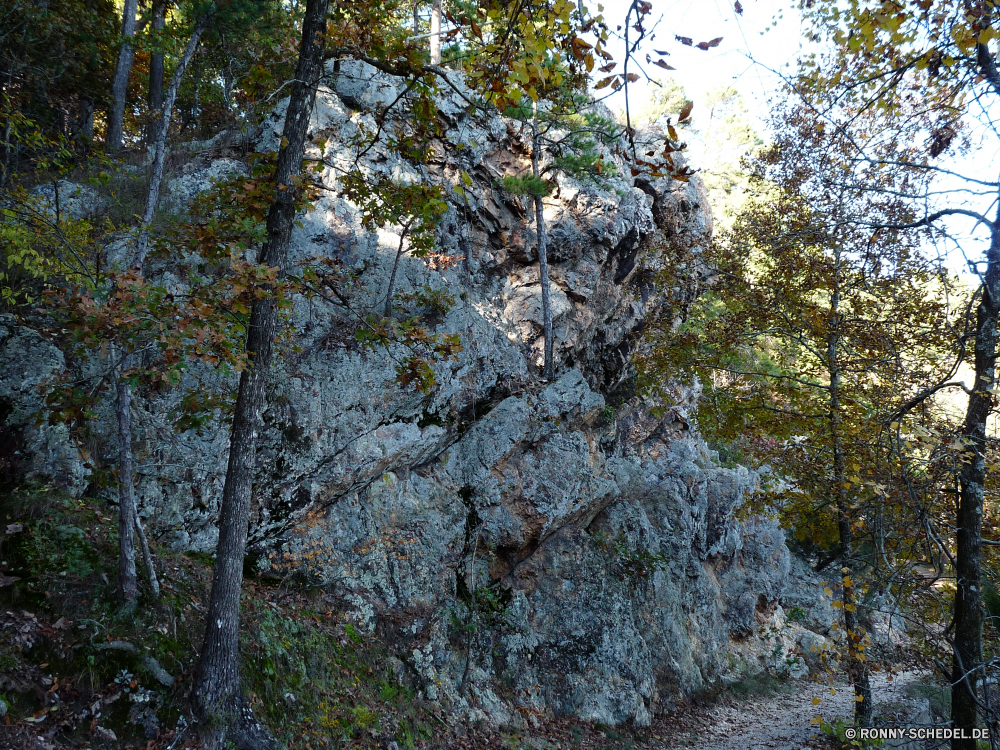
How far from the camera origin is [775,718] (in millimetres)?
12711

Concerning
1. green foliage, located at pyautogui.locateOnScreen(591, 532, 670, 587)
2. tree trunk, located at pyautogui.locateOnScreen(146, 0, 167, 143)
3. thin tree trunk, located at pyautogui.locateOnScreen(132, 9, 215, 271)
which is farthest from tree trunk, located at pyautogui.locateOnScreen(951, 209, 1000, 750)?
tree trunk, located at pyautogui.locateOnScreen(146, 0, 167, 143)

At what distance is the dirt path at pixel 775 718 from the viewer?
10945mm

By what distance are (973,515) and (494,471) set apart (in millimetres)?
8038

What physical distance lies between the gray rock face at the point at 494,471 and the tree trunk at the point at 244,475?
685 millimetres

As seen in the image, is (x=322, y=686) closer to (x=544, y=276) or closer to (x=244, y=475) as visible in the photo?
(x=244, y=475)

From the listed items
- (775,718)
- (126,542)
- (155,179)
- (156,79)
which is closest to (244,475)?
(126,542)

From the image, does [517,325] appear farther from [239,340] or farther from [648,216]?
[239,340]

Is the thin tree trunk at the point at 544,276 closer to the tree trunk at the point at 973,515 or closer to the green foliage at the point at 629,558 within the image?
the green foliage at the point at 629,558

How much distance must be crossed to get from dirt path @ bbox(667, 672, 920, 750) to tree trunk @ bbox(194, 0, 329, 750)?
874 centimetres

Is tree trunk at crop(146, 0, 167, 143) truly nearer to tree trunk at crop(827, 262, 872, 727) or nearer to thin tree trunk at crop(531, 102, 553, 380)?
thin tree trunk at crop(531, 102, 553, 380)

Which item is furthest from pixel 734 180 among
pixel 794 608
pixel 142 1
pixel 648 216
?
pixel 142 1

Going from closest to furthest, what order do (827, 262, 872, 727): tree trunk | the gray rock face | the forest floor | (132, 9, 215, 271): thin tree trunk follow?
the forest floor
(132, 9, 215, 271): thin tree trunk
(827, 262, 872, 727): tree trunk
the gray rock face

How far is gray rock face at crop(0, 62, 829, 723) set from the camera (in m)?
9.34

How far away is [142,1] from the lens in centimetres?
1495
